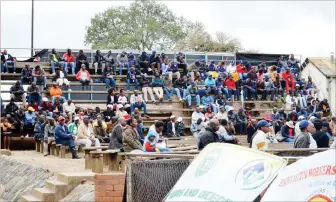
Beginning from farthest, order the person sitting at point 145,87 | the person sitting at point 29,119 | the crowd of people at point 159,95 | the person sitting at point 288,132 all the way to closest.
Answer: the person sitting at point 145,87, the person sitting at point 29,119, the crowd of people at point 159,95, the person sitting at point 288,132

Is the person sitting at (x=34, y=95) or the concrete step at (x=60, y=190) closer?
the concrete step at (x=60, y=190)

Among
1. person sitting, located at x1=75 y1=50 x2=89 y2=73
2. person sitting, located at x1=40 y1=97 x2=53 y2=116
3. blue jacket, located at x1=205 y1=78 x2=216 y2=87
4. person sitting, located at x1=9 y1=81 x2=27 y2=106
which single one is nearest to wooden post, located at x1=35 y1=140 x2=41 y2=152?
person sitting, located at x1=40 y1=97 x2=53 y2=116

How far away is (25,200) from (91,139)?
27.2 feet

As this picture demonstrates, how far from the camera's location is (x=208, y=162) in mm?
7551

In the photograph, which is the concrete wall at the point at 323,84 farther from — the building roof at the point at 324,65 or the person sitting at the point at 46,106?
the person sitting at the point at 46,106

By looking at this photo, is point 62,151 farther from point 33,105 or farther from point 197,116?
point 197,116

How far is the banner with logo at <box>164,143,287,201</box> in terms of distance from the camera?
23.3 feet

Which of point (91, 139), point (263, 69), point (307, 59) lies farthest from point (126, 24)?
point (91, 139)

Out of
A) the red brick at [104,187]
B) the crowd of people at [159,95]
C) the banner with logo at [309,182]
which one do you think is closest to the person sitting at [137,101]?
the crowd of people at [159,95]

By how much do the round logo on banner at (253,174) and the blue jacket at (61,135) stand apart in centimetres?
1432

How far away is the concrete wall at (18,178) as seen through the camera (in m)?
15.3

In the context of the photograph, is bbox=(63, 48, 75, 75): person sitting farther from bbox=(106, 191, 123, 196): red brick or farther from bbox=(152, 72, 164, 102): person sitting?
bbox=(106, 191, 123, 196): red brick

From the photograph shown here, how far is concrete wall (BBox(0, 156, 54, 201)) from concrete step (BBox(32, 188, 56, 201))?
0.92 meters

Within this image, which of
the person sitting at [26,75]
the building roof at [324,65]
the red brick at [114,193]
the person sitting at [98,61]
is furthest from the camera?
the building roof at [324,65]
